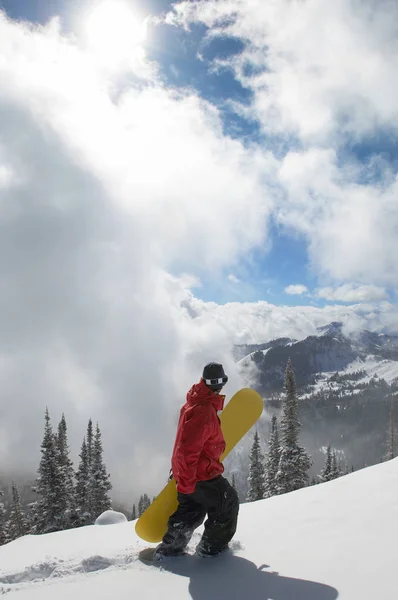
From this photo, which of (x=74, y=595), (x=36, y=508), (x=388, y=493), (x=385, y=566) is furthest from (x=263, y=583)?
(x=36, y=508)

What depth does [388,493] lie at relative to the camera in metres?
6.77

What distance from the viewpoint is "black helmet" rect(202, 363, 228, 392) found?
16.7 feet

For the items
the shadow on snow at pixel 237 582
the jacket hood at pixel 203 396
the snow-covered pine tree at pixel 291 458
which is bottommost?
the shadow on snow at pixel 237 582

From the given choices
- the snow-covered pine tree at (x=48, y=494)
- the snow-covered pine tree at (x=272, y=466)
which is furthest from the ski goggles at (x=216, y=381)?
the snow-covered pine tree at (x=272, y=466)

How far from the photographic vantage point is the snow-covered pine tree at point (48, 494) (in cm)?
2945

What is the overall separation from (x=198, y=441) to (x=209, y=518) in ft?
3.90

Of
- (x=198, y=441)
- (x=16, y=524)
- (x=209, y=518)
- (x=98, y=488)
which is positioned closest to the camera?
(x=198, y=441)

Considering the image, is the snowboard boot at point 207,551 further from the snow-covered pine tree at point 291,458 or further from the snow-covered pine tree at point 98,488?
the snow-covered pine tree at point 98,488

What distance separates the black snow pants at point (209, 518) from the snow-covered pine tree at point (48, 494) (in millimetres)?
28262

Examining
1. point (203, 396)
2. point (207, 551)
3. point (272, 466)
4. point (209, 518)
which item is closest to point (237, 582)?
point (207, 551)

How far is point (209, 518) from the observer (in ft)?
16.5

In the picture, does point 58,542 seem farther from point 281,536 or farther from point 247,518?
point 281,536

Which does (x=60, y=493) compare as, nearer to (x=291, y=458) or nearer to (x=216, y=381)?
(x=291, y=458)

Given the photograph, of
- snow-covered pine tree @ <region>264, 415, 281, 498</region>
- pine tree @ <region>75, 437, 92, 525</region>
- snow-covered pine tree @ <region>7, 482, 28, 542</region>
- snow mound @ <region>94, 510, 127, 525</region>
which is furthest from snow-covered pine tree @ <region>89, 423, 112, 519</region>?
snow mound @ <region>94, 510, 127, 525</region>
